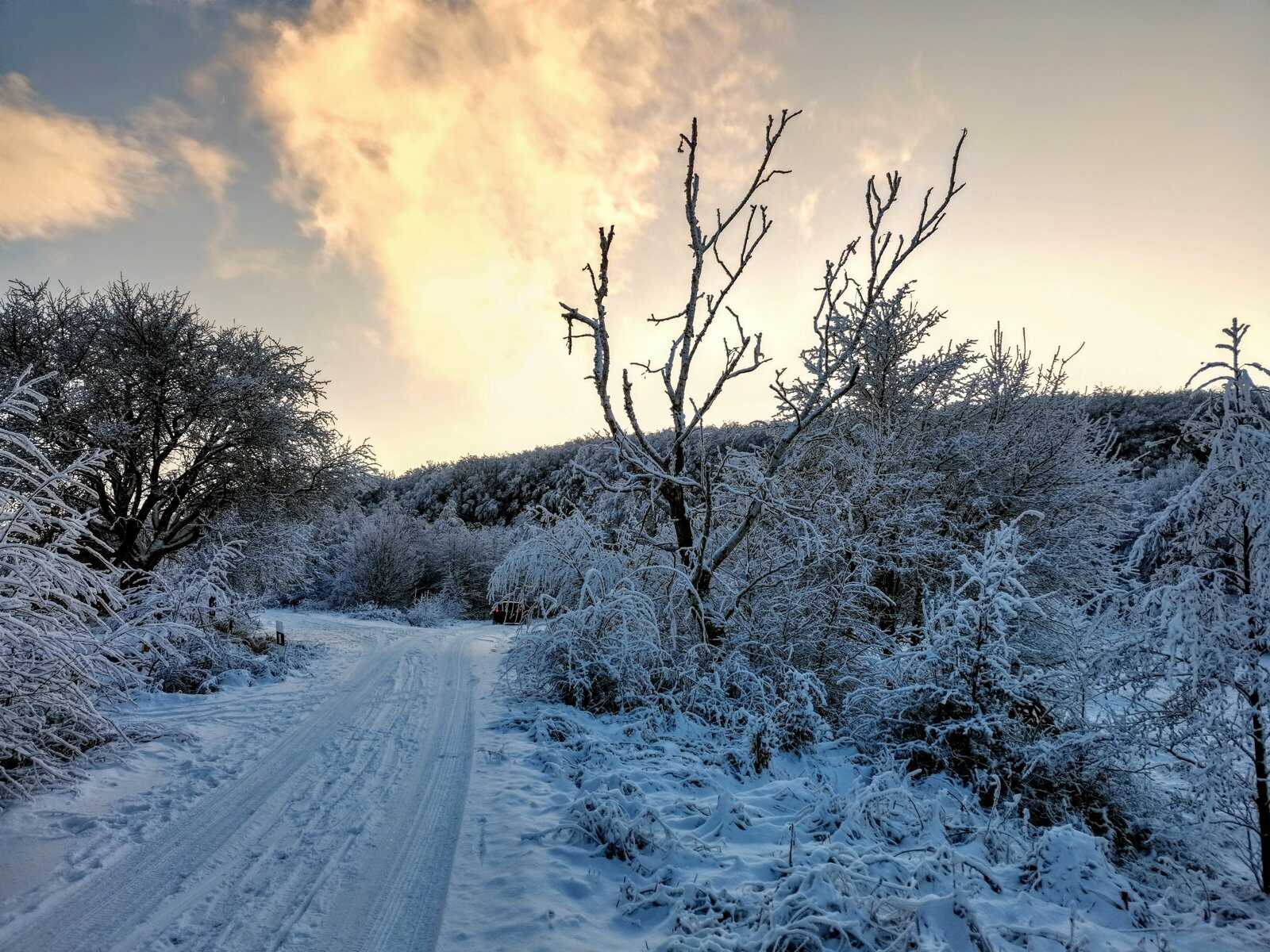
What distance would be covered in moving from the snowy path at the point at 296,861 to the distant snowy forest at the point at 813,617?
1.04m

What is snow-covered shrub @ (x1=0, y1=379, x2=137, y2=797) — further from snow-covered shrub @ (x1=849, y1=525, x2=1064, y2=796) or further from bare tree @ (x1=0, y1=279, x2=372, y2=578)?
bare tree @ (x1=0, y1=279, x2=372, y2=578)

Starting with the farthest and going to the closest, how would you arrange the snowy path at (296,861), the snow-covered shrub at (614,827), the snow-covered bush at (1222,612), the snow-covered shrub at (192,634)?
the snow-covered shrub at (192,634), the snow-covered shrub at (614,827), the snow-covered bush at (1222,612), the snowy path at (296,861)

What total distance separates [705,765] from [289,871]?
3432mm

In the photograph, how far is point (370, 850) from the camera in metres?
3.80

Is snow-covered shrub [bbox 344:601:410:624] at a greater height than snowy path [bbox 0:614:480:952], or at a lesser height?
lesser

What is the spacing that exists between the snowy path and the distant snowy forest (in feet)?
3.42

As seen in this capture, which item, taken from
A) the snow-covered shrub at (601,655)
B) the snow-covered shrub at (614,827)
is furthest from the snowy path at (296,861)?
the snow-covered shrub at (601,655)

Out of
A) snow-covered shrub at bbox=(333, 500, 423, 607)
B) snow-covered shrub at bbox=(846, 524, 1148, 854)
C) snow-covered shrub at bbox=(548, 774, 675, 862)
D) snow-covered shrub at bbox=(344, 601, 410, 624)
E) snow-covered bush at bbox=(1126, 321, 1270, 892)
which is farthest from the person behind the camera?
snow-covered shrub at bbox=(333, 500, 423, 607)

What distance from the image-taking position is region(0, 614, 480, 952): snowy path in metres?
2.89

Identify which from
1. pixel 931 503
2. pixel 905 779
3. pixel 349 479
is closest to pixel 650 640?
pixel 905 779

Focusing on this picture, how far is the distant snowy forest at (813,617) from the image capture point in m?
3.65

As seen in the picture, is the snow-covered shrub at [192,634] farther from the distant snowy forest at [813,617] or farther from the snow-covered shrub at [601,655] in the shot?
the snow-covered shrub at [601,655]

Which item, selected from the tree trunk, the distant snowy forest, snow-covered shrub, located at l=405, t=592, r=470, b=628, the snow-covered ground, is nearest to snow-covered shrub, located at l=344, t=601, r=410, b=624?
snow-covered shrub, located at l=405, t=592, r=470, b=628

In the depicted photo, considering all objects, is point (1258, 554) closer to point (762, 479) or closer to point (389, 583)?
point (762, 479)
